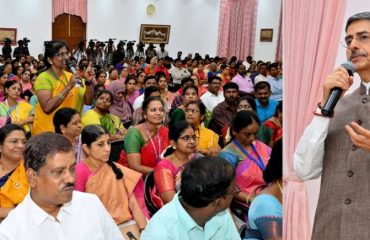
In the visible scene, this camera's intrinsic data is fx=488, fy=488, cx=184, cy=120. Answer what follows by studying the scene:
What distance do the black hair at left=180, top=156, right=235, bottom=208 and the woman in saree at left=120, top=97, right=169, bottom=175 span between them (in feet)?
5.73

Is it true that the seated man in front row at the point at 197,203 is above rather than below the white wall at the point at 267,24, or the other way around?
below

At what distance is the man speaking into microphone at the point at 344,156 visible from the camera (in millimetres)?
1416

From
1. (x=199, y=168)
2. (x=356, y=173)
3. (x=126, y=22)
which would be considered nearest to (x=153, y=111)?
(x=199, y=168)

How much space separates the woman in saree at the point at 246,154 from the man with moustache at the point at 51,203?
4.60 feet

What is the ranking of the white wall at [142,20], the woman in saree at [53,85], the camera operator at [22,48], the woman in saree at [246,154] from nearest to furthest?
the woman in saree at [246,154], the woman in saree at [53,85], the camera operator at [22,48], the white wall at [142,20]

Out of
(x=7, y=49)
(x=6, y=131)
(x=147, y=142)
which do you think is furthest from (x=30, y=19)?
(x=6, y=131)

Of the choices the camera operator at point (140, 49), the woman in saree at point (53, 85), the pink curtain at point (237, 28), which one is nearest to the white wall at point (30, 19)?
the camera operator at point (140, 49)

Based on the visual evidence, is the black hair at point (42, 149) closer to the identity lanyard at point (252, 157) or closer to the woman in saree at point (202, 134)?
the identity lanyard at point (252, 157)

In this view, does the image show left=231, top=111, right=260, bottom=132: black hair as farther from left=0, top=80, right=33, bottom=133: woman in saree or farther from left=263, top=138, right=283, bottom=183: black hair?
left=0, top=80, right=33, bottom=133: woman in saree

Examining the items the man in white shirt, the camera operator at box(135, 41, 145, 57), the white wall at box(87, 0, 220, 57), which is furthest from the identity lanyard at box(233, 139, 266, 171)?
the white wall at box(87, 0, 220, 57)

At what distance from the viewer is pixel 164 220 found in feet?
5.43

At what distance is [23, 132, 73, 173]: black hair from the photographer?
1.66m

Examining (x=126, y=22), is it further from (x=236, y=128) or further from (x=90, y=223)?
(x=90, y=223)

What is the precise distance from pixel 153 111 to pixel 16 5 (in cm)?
1221
